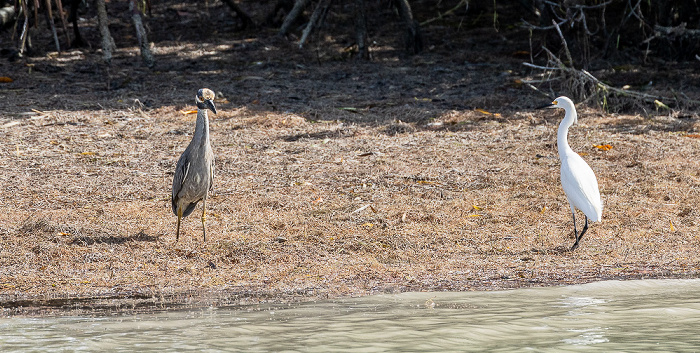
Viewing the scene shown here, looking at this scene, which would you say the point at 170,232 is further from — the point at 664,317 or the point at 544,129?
the point at 544,129

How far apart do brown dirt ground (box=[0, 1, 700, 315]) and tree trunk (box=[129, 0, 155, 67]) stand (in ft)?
1.25

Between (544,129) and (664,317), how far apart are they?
6.87 metres

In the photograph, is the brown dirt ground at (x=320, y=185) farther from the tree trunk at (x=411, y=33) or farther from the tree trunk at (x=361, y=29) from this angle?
the tree trunk at (x=411, y=33)

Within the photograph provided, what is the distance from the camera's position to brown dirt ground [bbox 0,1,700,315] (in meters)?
6.67

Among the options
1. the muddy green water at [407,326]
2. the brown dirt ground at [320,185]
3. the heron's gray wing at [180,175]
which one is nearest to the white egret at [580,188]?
the brown dirt ground at [320,185]

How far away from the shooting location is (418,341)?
15.4 ft

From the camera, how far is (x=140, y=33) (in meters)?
14.9

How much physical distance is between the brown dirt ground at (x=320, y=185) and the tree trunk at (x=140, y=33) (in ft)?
1.25

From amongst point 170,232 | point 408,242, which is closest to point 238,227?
point 170,232

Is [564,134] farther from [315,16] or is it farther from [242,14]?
[242,14]

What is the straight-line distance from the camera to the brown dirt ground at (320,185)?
6.67 m

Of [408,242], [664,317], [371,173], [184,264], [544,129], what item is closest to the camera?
[664,317]

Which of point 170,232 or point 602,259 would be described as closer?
point 602,259

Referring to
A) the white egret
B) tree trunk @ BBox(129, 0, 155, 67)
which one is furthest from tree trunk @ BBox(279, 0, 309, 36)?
the white egret
